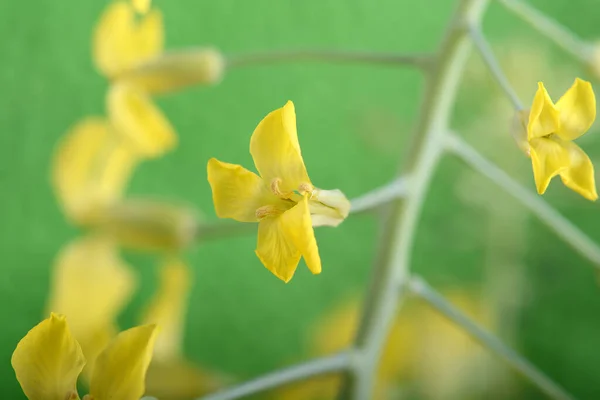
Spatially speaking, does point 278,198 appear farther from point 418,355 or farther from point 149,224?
point 418,355

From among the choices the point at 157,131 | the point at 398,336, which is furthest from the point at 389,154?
the point at 157,131

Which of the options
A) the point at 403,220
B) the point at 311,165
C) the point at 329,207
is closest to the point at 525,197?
the point at 403,220

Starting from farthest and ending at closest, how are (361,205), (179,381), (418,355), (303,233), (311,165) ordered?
(311,165), (418,355), (179,381), (361,205), (303,233)

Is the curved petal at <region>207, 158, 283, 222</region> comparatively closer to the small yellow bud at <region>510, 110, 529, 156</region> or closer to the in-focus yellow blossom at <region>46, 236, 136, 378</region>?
the small yellow bud at <region>510, 110, 529, 156</region>

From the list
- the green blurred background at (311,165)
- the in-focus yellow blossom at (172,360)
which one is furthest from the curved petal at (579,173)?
the green blurred background at (311,165)

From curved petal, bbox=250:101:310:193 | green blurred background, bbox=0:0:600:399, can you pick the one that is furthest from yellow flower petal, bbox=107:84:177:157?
green blurred background, bbox=0:0:600:399

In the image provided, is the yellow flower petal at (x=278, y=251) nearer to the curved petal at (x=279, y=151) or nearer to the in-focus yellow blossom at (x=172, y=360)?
the curved petal at (x=279, y=151)
